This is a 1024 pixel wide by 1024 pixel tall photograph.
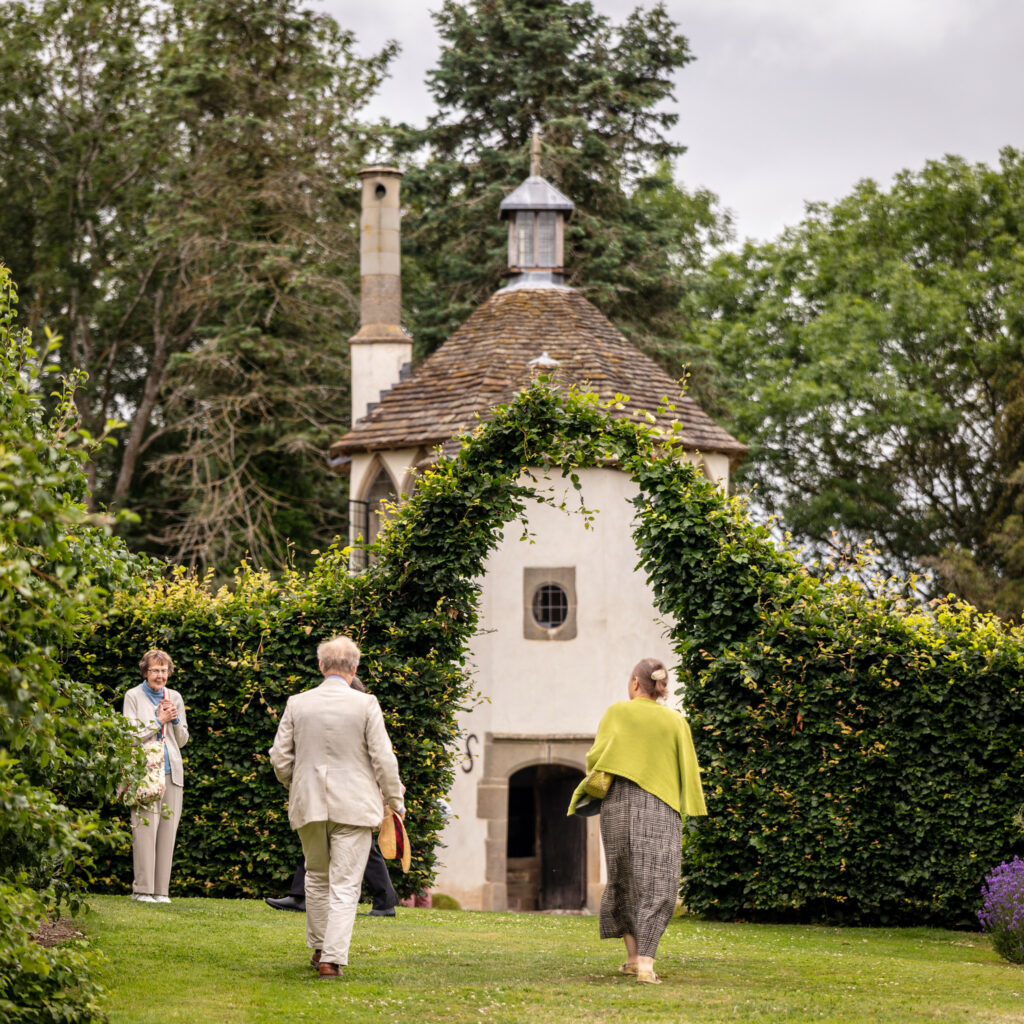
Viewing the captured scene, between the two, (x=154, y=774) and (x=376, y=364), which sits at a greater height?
(x=376, y=364)

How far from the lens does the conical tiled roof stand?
73.2ft

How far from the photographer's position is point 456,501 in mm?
14336

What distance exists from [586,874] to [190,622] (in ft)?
32.1

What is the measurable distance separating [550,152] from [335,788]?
22814mm

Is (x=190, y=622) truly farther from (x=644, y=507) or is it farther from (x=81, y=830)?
(x=81, y=830)

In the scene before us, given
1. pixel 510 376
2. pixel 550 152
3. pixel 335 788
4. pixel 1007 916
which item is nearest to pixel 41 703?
pixel 335 788

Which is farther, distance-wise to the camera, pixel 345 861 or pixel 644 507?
pixel 644 507

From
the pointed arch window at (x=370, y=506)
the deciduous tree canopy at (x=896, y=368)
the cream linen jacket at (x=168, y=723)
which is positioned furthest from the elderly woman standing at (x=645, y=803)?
the deciduous tree canopy at (x=896, y=368)

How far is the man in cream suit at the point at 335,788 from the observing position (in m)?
8.57

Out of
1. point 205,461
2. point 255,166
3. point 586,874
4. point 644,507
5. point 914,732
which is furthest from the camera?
point 255,166

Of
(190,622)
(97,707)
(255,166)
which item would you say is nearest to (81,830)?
(97,707)

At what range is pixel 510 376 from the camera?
22.7m

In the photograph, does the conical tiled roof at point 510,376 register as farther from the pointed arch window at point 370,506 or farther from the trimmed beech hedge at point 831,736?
the trimmed beech hedge at point 831,736

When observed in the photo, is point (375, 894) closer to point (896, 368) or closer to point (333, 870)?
point (333, 870)
